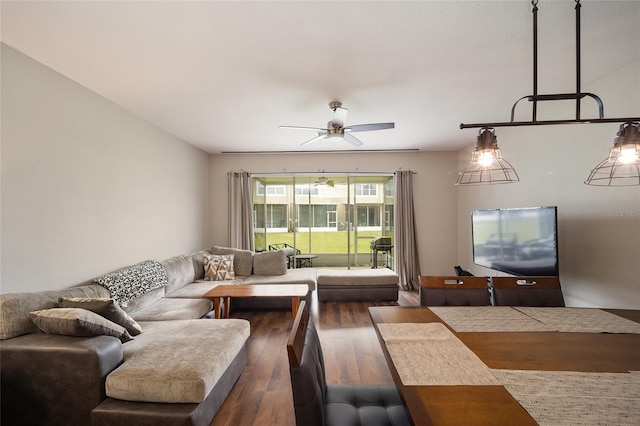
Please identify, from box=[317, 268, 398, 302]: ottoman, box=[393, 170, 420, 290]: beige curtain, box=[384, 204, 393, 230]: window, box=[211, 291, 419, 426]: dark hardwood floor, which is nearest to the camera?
box=[211, 291, 419, 426]: dark hardwood floor

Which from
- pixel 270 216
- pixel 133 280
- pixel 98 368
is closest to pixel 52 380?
pixel 98 368

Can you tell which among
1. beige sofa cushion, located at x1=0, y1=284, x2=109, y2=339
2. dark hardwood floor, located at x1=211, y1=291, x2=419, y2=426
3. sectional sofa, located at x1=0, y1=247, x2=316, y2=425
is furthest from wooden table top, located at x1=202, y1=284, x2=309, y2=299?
beige sofa cushion, located at x1=0, y1=284, x2=109, y2=339

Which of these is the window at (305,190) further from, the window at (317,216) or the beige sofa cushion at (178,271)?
the beige sofa cushion at (178,271)

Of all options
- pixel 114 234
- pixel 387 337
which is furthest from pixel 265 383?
pixel 114 234

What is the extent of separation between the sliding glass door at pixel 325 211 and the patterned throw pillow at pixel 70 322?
13.6 ft

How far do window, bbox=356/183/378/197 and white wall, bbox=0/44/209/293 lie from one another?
3768 mm

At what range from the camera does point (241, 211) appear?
19.0 feet

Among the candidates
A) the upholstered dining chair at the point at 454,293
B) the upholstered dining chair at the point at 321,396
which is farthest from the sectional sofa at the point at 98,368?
the upholstered dining chair at the point at 454,293

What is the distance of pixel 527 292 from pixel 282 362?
2.17m

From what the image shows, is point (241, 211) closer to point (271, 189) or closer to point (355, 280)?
point (271, 189)

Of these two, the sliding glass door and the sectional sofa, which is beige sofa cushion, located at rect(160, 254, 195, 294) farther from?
the sliding glass door

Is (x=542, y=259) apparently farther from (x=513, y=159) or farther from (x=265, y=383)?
(x=265, y=383)

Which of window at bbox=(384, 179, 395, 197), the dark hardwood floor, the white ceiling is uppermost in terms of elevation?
the white ceiling

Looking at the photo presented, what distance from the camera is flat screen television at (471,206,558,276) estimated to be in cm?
279
